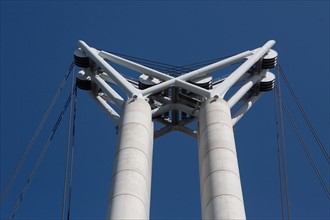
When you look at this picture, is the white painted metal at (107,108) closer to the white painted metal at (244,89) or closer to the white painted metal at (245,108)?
the white painted metal at (244,89)

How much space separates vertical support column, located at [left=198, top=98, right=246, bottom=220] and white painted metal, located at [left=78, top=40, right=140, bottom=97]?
4.03 meters

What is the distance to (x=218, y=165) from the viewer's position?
30641mm

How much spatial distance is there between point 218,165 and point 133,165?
396 cm

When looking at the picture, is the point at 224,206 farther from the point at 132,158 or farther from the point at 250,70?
the point at 250,70

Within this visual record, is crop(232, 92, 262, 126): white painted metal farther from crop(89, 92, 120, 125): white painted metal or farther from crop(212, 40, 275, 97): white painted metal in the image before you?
crop(89, 92, 120, 125): white painted metal

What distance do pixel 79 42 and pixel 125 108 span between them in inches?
308

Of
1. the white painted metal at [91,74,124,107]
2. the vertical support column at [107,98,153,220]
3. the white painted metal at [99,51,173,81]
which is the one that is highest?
the white painted metal at [99,51,173,81]

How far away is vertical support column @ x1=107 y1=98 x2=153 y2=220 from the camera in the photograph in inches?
1102

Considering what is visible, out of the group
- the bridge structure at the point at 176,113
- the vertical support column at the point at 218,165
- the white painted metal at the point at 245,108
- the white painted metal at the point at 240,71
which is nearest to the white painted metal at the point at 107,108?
the bridge structure at the point at 176,113

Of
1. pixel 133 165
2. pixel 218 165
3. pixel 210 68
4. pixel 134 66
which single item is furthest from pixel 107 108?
pixel 218 165

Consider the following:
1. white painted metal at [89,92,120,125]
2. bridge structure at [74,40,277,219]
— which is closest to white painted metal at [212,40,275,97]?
bridge structure at [74,40,277,219]

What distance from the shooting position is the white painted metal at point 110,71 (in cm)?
3591

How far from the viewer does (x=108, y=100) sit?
4175 centimetres

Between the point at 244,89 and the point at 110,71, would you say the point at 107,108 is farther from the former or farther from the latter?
the point at 244,89
